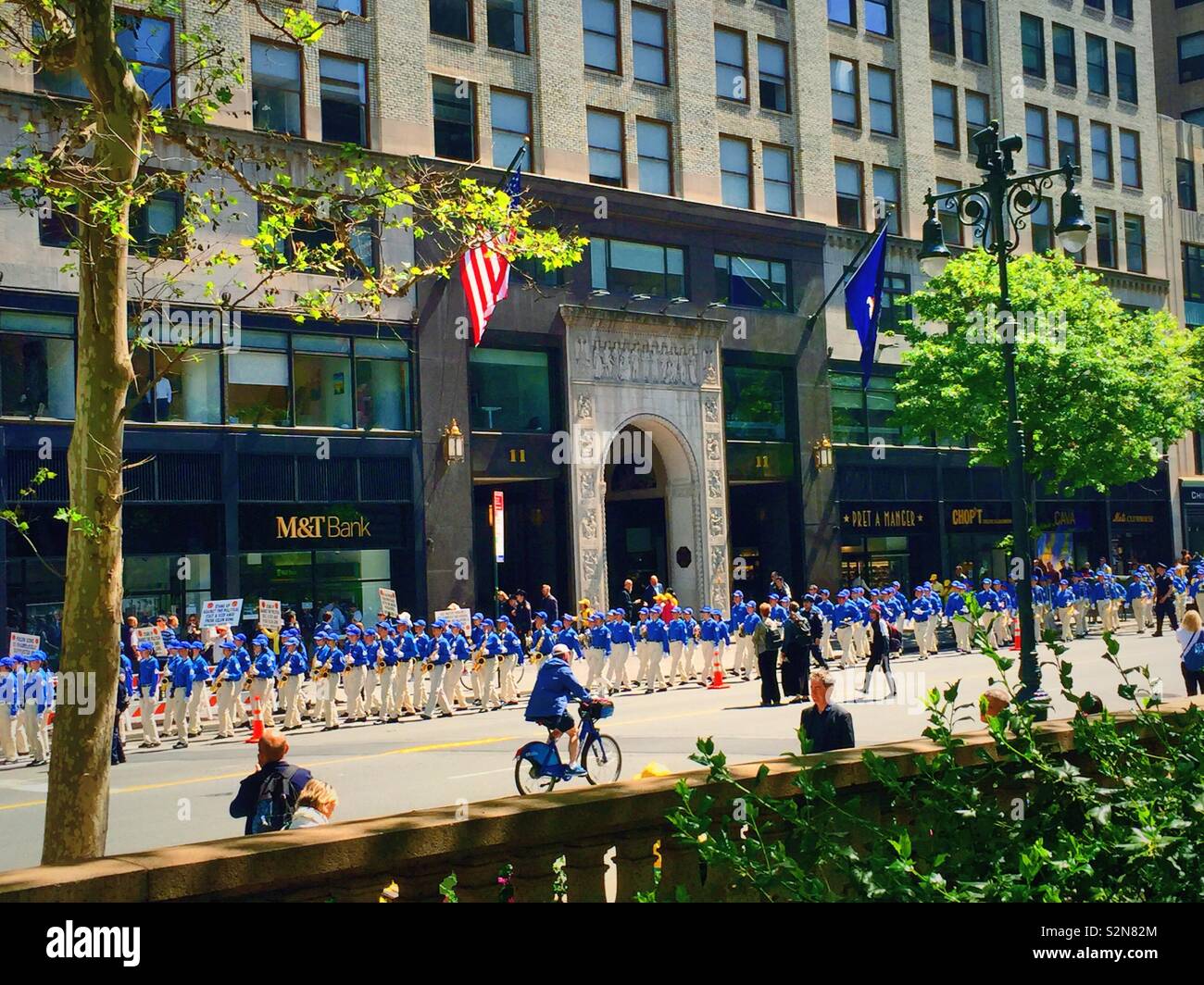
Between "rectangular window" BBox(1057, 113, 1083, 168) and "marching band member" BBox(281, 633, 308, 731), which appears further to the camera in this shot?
"rectangular window" BBox(1057, 113, 1083, 168)

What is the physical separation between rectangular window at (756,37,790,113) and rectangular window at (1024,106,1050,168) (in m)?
11.4

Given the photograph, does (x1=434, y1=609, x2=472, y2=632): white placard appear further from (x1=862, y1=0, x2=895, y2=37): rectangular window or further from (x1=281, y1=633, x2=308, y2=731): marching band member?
(x1=862, y1=0, x2=895, y2=37): rectangular window

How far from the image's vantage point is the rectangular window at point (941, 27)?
4569 cm

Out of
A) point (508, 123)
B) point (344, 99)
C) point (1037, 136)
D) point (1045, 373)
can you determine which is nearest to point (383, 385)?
point (344, 99)

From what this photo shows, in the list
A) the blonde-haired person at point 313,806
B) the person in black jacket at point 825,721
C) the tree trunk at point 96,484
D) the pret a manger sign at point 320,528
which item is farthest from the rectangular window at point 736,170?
the blonde-haired person at point 313,806

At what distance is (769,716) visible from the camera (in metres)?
22.3

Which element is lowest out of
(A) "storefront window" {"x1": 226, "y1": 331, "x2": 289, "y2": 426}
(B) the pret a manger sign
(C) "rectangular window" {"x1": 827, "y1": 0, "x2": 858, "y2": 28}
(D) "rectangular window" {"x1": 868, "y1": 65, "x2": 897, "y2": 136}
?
(B) the pret a manger sign

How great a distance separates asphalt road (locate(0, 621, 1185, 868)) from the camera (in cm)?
1444

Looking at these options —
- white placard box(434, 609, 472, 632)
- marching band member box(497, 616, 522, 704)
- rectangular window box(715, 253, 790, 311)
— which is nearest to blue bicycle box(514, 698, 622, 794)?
marching band member box(497, 616, 522, 704)

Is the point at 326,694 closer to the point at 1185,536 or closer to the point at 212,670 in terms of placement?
the point at 212,670

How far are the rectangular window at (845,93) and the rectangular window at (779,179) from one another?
2836mm

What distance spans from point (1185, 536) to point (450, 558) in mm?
34388

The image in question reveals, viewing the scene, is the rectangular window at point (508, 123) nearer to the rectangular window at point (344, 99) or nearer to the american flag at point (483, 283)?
the rectangular window at point (344, 99)
